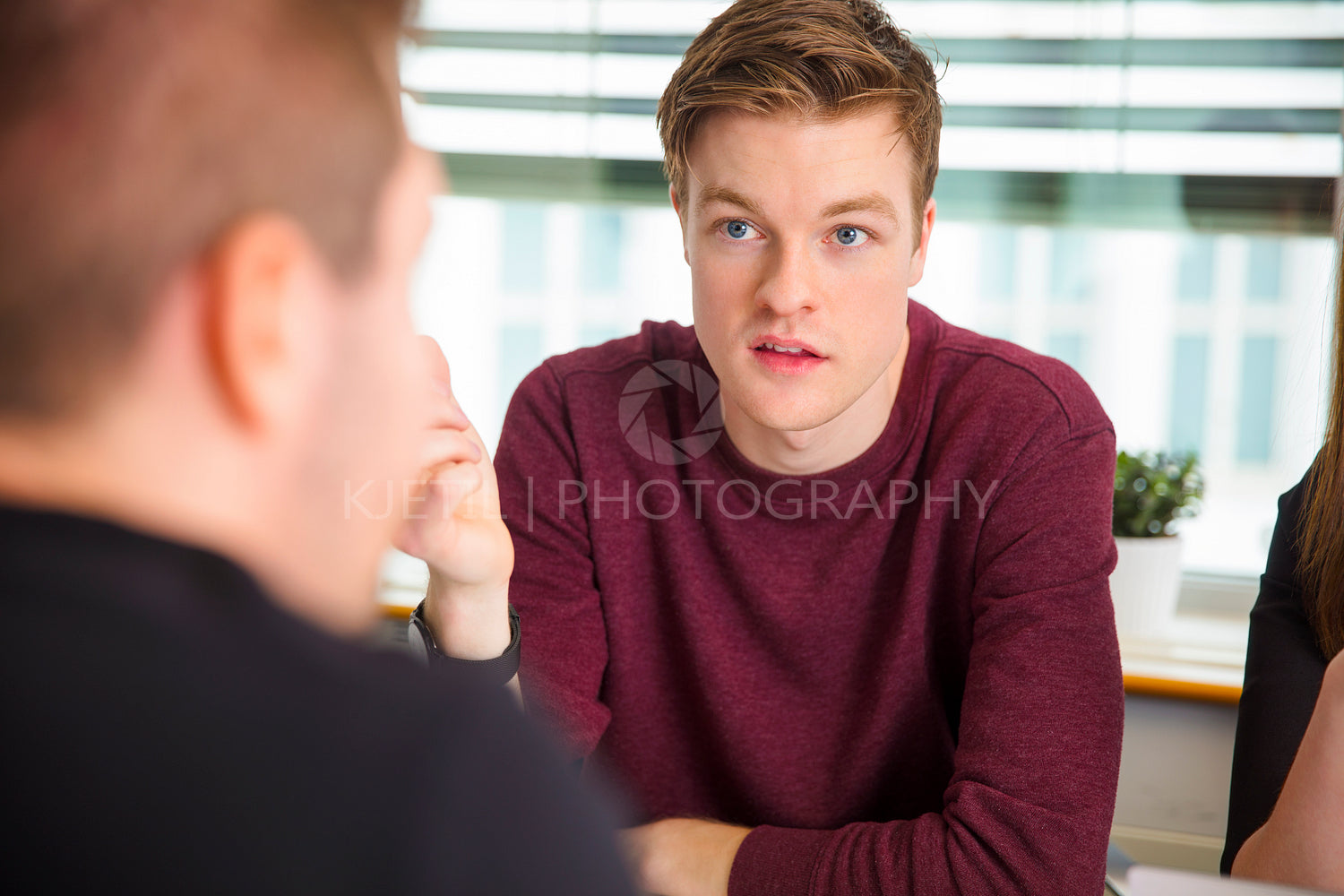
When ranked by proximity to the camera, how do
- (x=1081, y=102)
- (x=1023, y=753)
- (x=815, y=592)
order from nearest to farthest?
(x=1023, y=753)
(x=815, y=592)
(x=1081, y=102)

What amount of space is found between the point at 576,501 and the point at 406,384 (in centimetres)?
87

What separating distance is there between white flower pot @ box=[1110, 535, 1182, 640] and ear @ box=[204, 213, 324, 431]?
179 centimetres

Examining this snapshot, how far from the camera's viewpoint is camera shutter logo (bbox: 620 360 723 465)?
4.23ft

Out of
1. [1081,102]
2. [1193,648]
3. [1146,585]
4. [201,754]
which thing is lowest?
[1193,648]

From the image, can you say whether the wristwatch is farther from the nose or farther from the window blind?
the window blind

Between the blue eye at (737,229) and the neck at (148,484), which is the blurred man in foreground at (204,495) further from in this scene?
the blue eye at (737,229)

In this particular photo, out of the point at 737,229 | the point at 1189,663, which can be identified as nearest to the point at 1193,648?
the point at 1189,663

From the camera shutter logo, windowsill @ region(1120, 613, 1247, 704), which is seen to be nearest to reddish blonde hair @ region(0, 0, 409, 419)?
the camera shutter logo

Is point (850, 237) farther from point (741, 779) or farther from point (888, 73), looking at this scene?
point (741, 779)

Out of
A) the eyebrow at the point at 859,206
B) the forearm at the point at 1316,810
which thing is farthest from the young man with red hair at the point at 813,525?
the forearm at the point at 1316,810

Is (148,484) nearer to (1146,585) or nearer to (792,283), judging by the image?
(792,283)

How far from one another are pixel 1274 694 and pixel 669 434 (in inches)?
27.7

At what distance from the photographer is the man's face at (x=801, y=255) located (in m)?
1.11

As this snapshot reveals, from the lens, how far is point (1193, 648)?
192 centimetres
